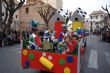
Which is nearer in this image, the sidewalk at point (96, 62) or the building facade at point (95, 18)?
the sidewalk at point (96, 62)

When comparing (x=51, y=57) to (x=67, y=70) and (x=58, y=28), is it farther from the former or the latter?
(x=58, y=28)

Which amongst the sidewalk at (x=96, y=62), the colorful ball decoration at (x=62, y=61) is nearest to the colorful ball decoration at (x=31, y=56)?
the colorful ball decoration at (x=62, y=61)

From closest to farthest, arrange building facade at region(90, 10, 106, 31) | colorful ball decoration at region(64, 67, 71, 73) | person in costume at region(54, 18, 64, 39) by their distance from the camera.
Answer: colorful ball decoration at region(64, 67, 71, 73)
person in costume at region(54, 18, 64, 39)
building facade at region(90, 10, 106, 31)

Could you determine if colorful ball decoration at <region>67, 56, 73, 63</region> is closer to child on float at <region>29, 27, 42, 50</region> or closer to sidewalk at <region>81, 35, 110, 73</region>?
child on float at <region>29, 27, 42, 50</region>

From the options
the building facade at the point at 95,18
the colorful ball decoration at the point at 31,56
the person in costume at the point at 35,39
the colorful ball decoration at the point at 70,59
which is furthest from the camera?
the building facade at the point at 95,18

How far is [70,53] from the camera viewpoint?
26.9 feet

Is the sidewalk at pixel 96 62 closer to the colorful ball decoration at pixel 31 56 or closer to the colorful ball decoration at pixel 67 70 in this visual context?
the colorful ball decoration at pixel 67 70

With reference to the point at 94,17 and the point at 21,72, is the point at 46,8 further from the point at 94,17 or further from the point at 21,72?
the point at 94,17

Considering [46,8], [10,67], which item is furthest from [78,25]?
[46,8]

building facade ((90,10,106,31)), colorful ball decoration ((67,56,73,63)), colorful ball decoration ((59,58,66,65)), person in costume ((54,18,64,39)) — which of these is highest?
building facade ((90,10,106,31))

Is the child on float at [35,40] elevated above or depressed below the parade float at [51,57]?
above

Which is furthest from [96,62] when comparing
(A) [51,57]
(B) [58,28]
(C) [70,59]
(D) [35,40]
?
(C) [70,59]

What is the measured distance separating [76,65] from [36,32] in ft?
7.82

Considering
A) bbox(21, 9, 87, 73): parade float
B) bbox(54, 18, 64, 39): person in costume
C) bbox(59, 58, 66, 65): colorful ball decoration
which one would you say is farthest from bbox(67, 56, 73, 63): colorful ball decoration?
bbox(54, 18, 64, 39): person in costume
